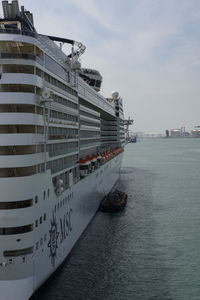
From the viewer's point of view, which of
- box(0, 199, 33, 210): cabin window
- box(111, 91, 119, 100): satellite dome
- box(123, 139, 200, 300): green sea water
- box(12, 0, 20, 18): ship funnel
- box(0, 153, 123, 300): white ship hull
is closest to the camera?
box(0, 153, 123, 300): white ship hull

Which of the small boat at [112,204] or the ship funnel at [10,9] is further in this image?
the small boat at [112,204]

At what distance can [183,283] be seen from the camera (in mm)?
24891

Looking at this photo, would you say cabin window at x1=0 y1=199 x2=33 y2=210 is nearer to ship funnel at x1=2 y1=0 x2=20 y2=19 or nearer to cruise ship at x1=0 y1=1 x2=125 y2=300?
cruise ship at x1=0 y1=1 x2=125 y2=300

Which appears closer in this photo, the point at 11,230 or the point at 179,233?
the point at 11,230

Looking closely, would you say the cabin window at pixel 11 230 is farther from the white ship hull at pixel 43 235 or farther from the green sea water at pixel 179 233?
the green sea water at pixel 179 233

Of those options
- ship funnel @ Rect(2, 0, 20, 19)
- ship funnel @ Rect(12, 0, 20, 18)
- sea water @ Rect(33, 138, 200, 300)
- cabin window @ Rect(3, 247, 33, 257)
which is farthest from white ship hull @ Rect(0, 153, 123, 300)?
ship funnel @ Rect(2, 0, 20, 19)

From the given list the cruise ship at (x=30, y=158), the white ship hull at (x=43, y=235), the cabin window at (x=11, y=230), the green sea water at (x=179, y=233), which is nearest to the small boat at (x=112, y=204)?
the green sea water at (x=179, y=233)

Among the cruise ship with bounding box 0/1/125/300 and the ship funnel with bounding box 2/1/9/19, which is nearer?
the cruise ship with bounding box 0/1/125/300

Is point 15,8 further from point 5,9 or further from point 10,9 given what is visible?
point 5,9

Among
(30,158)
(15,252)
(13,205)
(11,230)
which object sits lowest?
(15,252)

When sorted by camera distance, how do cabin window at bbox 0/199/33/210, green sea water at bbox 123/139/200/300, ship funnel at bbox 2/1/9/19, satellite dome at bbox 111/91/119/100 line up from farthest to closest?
satellite dome at bbox 111/91/119/100 → green sea water at bbox 123/139/200/300 → ship funnel at bbox 2/1/9/19 → cabin window at bbox 0/199/33/210

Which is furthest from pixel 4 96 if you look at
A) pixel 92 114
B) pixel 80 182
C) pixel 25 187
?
pixel 92 114

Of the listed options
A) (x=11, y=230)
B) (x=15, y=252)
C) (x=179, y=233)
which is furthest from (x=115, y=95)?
(x=15, y=252)

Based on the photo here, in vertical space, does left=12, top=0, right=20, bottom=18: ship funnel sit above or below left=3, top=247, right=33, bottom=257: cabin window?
above
